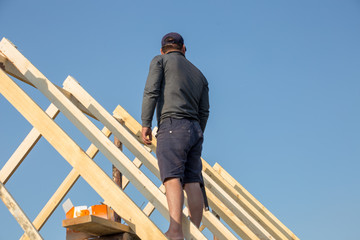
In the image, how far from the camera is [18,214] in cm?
208

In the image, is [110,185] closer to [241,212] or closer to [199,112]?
[199,112]

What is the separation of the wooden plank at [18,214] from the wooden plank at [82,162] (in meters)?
0.39

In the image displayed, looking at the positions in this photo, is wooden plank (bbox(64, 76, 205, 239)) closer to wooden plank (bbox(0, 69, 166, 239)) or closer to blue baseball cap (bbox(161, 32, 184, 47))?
wooden plank (bbox(0, 69, 166, 239))

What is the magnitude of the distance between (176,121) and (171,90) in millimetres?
196

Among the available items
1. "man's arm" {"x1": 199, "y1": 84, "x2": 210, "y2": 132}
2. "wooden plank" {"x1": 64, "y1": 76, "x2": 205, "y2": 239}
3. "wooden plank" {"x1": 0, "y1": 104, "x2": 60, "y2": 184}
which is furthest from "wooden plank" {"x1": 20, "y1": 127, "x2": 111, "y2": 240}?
"man's arm" {"x1": 199, "y1": 84, "x2": 210, "y2": 132}

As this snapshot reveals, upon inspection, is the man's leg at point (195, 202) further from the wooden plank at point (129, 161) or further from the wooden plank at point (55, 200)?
the wooden plank at point (55, 200)

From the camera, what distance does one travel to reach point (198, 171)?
258cm

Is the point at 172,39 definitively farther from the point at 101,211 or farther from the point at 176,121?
the point at 101,211

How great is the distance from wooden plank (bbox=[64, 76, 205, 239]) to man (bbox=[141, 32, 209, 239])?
168 millimetres

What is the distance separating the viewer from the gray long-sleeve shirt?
2477mm

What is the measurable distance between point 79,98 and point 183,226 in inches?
83.9

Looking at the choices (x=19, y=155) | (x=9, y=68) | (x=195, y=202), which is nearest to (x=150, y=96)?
(x=195, y=202)

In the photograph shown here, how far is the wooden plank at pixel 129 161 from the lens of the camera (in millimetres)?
2424

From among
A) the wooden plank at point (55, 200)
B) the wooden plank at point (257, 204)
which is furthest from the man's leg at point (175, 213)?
the wooden plank at point (257, 204)
